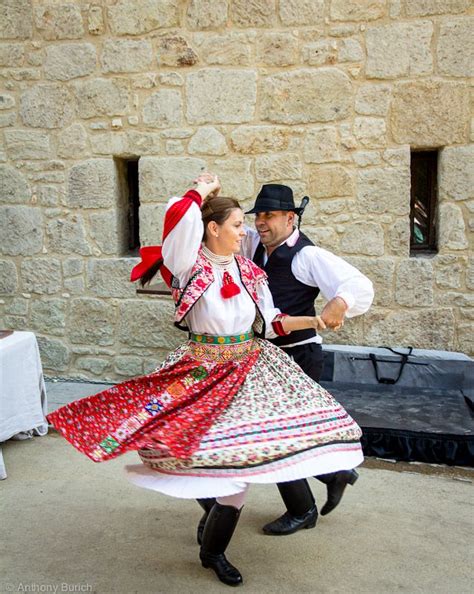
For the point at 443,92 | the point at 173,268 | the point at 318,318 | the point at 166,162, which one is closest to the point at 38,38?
the point at 166,162

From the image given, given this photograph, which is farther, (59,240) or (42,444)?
(59,240)

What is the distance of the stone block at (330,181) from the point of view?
4.64 m

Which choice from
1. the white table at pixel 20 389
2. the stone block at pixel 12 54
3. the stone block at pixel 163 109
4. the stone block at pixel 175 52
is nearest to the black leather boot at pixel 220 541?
the white table at pixel 20 389

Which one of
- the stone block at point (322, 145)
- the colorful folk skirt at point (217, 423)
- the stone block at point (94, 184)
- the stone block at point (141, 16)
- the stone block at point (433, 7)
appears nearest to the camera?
the colorful folk skirt at point (217, 423)

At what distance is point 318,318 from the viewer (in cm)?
247

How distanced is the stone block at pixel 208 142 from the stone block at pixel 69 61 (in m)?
0.96

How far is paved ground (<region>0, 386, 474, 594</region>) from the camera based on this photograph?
2.43 metres

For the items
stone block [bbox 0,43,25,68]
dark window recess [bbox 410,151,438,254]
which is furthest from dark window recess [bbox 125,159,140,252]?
dark window recess [bbox 410,151,438,254]

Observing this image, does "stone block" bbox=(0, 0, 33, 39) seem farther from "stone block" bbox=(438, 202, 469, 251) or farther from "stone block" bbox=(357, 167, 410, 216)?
"stone block" bbox=(438, 202, 469, 251)

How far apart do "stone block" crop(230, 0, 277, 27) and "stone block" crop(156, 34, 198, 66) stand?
39 cm

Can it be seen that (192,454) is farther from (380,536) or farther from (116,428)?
(380,536)

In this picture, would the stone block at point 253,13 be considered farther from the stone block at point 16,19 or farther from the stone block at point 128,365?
the stone block at point 128,365

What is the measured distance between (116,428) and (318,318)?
849 mm

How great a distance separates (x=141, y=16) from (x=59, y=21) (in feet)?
2.14
